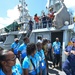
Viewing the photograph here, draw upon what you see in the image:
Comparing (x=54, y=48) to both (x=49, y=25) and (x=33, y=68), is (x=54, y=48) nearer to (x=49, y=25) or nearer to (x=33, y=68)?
(x=49, y=25)

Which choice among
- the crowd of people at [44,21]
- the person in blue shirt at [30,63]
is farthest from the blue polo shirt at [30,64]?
the crowd of people at [44,21]

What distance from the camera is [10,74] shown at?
239cm

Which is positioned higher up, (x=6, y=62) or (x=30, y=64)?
(x=6, y=62)

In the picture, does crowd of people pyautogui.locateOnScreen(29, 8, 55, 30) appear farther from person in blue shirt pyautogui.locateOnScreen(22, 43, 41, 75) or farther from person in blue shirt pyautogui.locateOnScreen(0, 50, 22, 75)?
person in blue shirt pyautogui.locateOnScreen(0, 50, 22, 75)

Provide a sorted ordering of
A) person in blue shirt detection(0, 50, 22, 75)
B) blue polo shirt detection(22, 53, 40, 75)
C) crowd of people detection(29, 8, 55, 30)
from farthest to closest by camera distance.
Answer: crowd of people detection(29, 8, 55, 30)
blue polo shirt detection(22, 53, 40, 75)
person in blue shirt detection(0, 50, 22, 75)

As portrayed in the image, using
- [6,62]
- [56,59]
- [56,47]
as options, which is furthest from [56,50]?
[6,62]

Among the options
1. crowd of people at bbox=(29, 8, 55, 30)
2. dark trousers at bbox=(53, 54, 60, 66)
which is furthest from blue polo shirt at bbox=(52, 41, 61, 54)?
crowd of people at bbox=(29, 8, 55, 30)

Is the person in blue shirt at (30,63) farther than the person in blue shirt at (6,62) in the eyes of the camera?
Yes

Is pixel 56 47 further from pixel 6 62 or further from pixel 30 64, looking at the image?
pixel 6 62

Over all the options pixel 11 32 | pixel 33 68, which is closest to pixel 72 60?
pixel 33 68

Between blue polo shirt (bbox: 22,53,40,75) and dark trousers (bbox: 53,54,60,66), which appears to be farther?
dark trousers (bbox: 53,54,60,66)

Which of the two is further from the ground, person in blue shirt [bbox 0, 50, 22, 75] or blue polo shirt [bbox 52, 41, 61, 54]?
person in blue shirt [bbox 0, 50, 22, 75]

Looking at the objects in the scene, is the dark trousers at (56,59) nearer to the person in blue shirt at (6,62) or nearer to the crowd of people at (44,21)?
the crowd of people at (44,21)

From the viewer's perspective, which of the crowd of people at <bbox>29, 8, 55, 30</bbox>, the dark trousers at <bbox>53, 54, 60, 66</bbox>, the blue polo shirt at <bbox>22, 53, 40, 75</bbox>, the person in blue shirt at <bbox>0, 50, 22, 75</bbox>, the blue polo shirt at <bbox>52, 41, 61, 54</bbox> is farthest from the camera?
the crowd of people at <bbox>29, 8, 55, 30</bbox>
